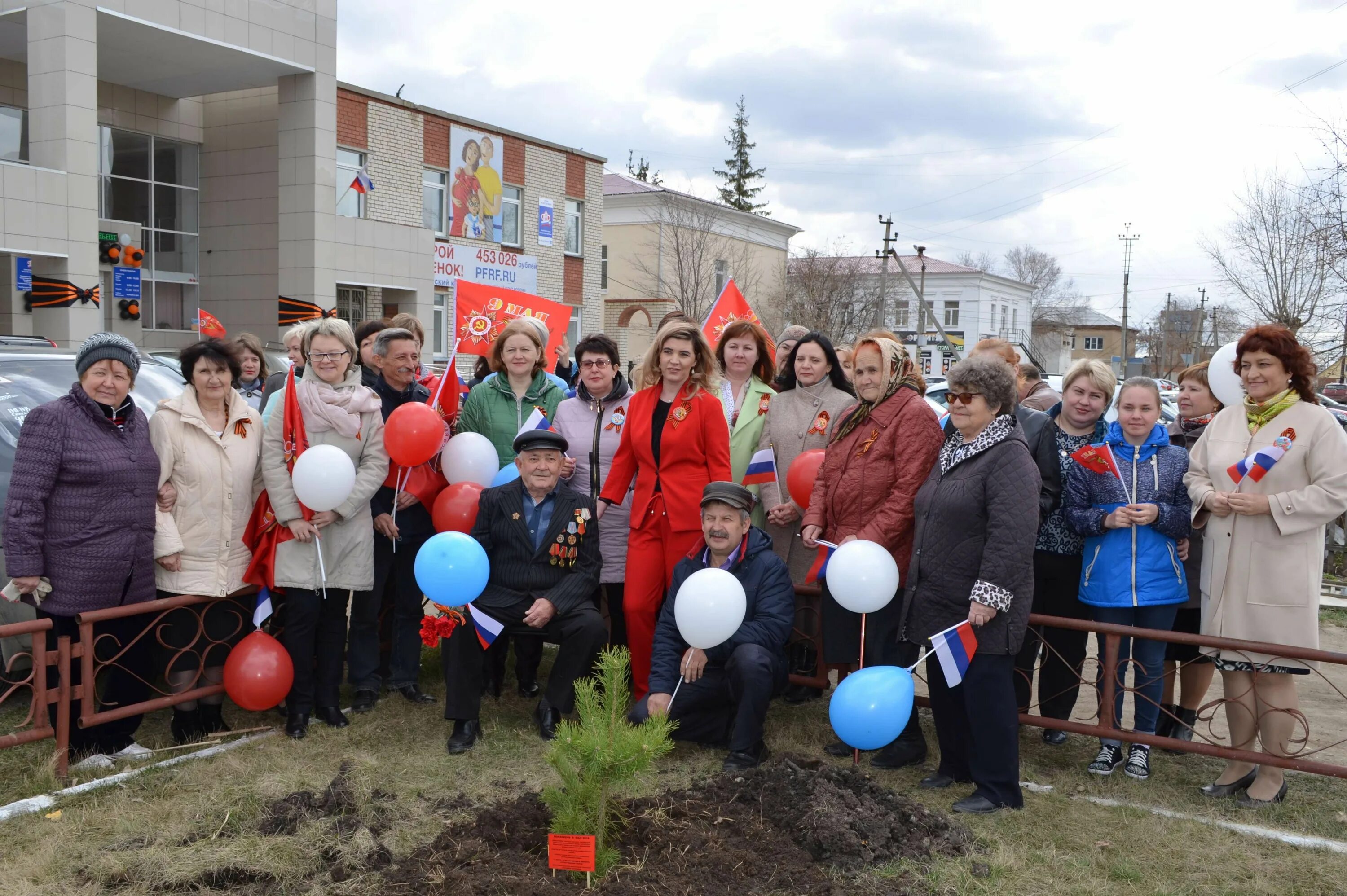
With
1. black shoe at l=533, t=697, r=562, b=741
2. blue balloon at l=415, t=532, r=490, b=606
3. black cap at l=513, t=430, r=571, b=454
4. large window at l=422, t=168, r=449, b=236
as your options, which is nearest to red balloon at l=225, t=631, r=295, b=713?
blue balloon at l=415, t=532, r=490, b=606

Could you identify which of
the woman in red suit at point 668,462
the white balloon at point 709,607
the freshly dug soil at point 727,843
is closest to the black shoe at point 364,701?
the woman in red suit at point 668,462

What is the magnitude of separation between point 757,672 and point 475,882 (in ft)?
5.85

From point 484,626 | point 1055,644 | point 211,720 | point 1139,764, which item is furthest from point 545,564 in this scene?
point 1139,764

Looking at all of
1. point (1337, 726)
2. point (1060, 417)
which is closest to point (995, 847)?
point (1060, 417)

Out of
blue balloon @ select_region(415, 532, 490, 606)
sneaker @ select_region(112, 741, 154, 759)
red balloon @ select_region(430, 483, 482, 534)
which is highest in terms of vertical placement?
red balloon @ select_region(430, 483, 482, 534)

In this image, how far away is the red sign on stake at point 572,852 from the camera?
348 cm

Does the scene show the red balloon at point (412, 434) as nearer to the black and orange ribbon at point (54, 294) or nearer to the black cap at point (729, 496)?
the black cap at point (729, 496)

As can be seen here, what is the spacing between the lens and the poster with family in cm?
2483

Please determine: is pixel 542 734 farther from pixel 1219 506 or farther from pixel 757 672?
pixel 1219 506

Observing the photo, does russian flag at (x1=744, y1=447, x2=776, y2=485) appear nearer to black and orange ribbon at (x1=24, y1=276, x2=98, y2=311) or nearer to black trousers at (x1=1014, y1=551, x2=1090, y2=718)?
black trousers at (x1=1014, y1=551, x2=1090, y2=718)

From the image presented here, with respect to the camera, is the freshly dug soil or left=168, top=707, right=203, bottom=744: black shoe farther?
left=168, top=707, right=203, bottom=744: black shoe

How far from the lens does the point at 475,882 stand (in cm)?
343

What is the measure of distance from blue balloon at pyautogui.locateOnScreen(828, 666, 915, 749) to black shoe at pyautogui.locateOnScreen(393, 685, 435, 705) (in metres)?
2.46

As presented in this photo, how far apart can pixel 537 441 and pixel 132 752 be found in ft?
7.90
